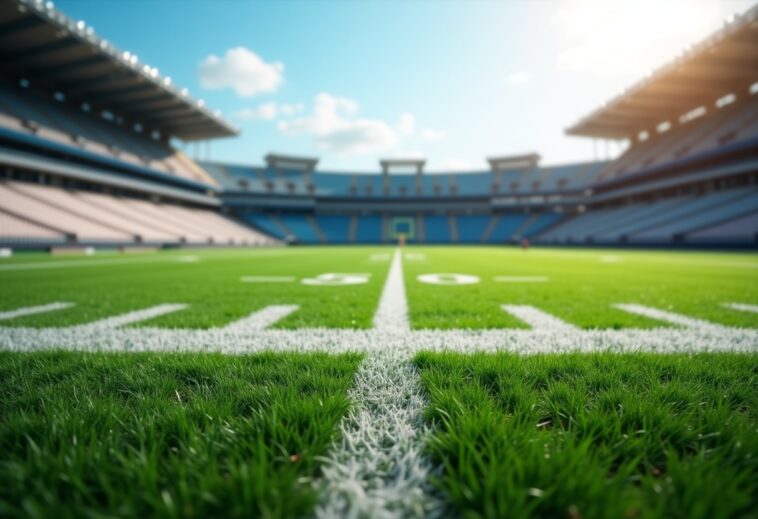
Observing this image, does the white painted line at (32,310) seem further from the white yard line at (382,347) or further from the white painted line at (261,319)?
the white painted line at (261,319)

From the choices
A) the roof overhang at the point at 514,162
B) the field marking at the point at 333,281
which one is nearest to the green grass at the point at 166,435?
the field marking at the point at 333,281

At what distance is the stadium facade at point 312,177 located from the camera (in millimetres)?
21406

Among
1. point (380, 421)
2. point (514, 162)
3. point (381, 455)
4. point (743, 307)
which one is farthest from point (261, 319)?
point (514, 162)

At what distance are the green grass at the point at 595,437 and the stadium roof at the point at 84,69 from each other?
30.8 meters

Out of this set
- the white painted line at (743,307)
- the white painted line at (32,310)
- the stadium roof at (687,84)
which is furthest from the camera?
the stadium roof at (687,84)

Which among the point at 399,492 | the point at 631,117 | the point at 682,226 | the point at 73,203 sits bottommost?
the point at 399,492

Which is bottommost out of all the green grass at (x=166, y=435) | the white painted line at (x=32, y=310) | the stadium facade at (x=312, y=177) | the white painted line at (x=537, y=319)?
the white painted line at (x=537, y=319)

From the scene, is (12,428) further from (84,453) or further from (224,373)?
(224,373)

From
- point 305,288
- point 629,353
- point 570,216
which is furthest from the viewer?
point 570,216

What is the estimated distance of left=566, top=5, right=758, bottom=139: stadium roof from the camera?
2298 cm

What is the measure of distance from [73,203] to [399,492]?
3045 cm

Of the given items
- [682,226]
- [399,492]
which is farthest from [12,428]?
[682,226]

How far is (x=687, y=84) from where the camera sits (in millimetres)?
29000

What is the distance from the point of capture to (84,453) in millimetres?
840
